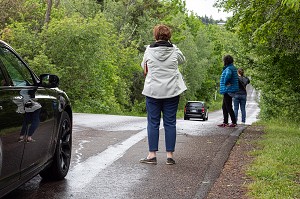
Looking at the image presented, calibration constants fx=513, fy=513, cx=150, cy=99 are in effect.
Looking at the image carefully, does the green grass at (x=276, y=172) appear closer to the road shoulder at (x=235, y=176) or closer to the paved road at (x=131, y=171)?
the road shoulder at (x=235, y=176)

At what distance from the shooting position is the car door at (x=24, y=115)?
3955 mm

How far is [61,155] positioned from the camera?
18.7ft

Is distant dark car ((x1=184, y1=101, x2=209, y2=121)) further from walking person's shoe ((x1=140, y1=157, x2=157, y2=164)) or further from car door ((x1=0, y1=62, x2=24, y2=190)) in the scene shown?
car door ((x1=0, y1=62, x2=24, y2=190))

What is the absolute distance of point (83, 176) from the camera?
5914 mm

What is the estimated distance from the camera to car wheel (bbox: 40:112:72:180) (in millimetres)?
5543

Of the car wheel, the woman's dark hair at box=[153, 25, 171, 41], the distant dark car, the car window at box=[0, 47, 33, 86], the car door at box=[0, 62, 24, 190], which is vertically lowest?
the distant dark car

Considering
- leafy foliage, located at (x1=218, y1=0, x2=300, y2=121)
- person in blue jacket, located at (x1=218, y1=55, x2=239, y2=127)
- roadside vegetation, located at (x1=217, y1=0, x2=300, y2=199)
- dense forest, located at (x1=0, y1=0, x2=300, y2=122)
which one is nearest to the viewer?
roadside vegetation, located at (x1=217, y1=0, x2=300, y2=199)

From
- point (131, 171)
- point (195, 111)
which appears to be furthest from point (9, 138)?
point (195, 111)

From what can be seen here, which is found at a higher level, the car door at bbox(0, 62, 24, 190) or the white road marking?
the car door at bbox(0, 62, 24, 190)

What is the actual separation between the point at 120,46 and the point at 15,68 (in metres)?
44.5

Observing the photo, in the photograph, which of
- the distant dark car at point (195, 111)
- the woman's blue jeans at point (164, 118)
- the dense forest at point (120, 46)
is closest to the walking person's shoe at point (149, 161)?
the woman's blue jeans at point (164, 118)

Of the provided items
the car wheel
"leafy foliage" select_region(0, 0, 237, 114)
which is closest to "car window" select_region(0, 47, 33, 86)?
the car wheel

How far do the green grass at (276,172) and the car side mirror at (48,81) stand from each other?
229 cm

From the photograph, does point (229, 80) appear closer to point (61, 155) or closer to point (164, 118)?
point (164, 118)
